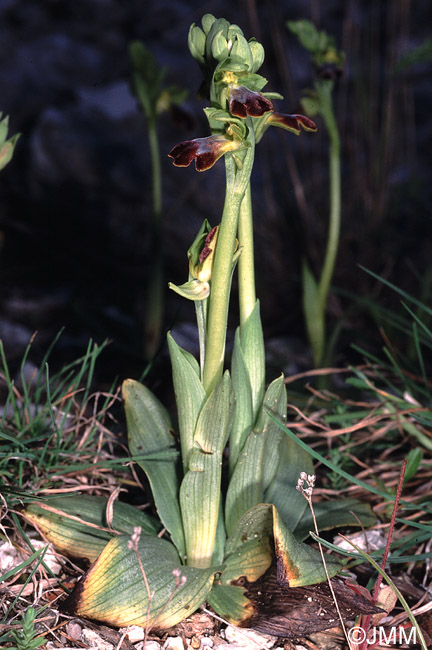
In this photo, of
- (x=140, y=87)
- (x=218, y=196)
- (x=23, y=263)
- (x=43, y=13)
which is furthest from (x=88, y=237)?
(x=43, y=13)

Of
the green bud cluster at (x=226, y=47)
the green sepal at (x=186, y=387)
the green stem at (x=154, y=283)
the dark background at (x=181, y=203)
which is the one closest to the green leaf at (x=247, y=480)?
the green sepal at (x=186, y=387)

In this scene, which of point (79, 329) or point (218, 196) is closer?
point (79, 329)

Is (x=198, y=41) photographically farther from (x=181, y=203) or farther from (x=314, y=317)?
(x=181, y=203)

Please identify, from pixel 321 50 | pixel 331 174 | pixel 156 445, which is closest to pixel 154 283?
pixel 331 174

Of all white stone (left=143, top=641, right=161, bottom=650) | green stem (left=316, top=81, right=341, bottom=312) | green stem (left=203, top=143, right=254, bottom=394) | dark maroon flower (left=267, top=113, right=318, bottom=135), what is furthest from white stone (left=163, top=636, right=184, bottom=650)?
green stem (left=316, top=81, right=341, bottom=312)

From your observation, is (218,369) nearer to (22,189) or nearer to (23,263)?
(23,263)

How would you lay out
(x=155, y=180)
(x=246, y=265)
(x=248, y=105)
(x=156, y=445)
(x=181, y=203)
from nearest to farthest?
(x=248, y=105)
(x=246, y=265)
(x=156, y=445)
(x=155, y=180)
(x=181, y=203)

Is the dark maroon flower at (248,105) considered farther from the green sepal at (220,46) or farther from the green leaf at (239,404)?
the green leaf at (239,404)
